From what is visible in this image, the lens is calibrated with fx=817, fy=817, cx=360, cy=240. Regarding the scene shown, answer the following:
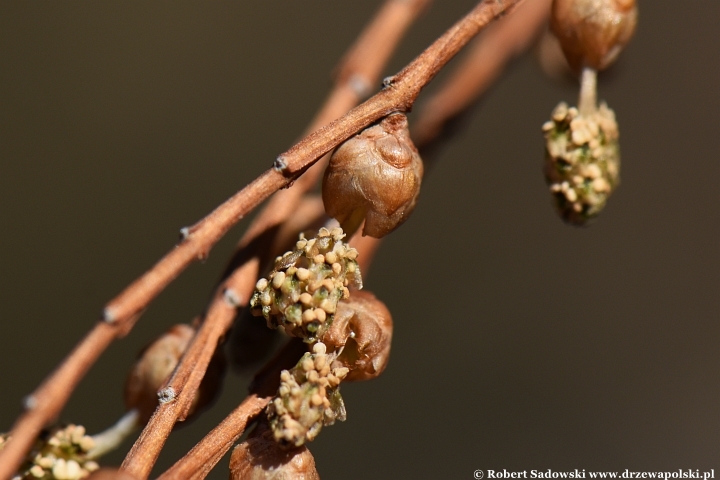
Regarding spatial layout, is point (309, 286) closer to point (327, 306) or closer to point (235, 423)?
point (327, 306)

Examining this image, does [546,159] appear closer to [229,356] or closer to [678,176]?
[229,356]

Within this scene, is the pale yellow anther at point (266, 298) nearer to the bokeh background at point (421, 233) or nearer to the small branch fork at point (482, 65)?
the small branch fork at point (482, 65)

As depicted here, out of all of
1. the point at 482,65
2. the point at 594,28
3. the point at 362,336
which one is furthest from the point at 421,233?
the point at 362,336

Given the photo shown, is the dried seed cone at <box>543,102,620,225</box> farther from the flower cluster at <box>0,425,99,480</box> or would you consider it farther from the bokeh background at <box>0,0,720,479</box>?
the bokeh background at <box>0,0,720,479</box>

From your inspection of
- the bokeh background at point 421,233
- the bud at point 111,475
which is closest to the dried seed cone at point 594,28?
the bud at point 111,475

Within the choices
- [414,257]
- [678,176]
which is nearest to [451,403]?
[414,257]

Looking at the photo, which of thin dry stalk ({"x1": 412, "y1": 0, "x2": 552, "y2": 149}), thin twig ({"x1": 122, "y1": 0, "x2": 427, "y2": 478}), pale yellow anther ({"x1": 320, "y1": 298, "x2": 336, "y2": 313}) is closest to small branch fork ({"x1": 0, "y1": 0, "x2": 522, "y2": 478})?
thin twig ({"x1": 122, "y1": 0, "x2": 427, "y2": 478})
